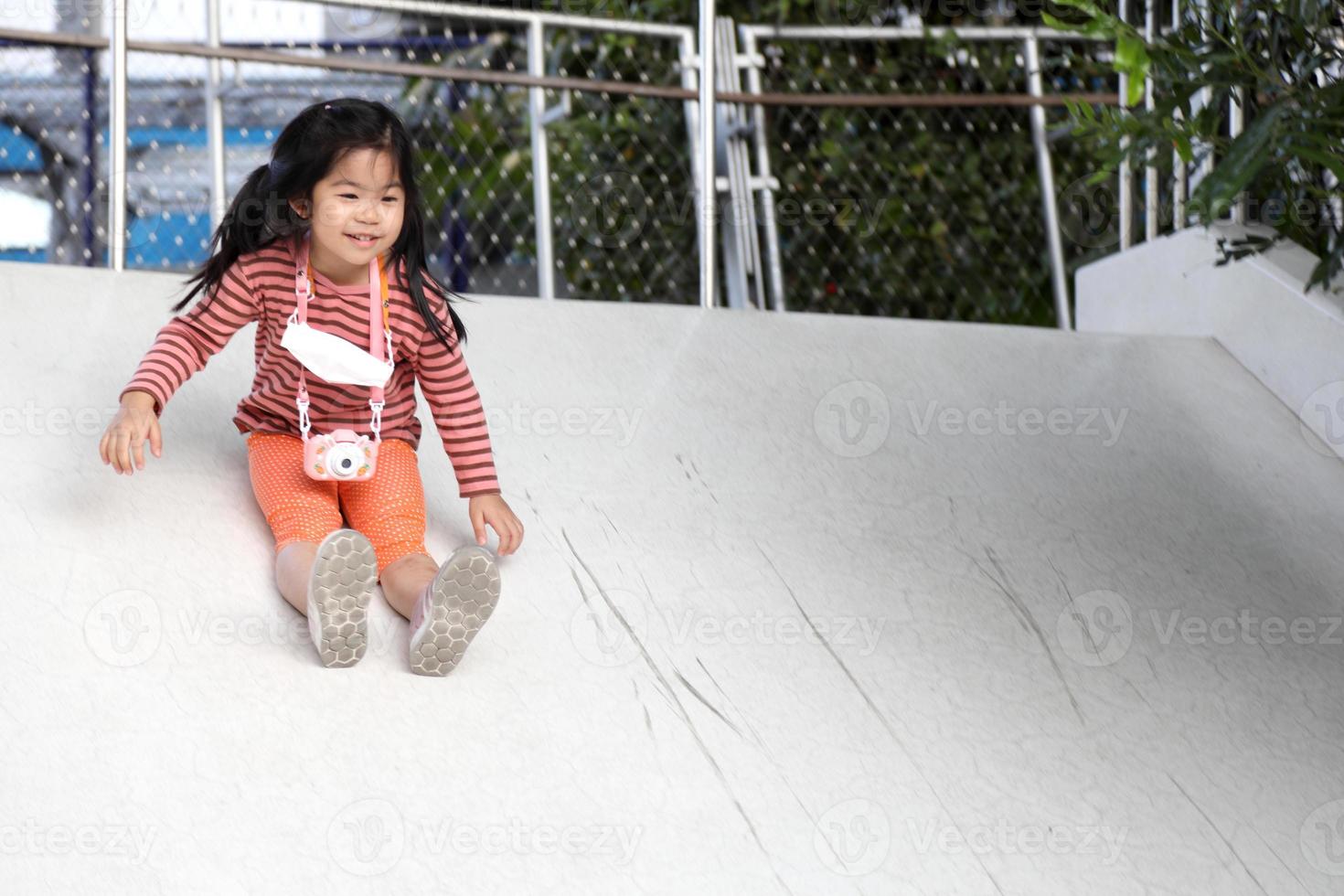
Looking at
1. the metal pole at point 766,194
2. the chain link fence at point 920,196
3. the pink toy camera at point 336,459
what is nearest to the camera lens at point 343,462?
the pink toy camera at point 336,459

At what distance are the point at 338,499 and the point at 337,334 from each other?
238 mm

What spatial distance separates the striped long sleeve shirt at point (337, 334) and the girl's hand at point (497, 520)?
0.02m

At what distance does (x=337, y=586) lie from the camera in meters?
1.68

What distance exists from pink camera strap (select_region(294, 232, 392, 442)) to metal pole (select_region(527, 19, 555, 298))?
246 cm

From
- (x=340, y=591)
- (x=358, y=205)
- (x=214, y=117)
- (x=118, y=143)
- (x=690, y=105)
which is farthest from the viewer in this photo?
(x=690, y=105)

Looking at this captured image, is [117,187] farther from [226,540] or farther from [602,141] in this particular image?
[602,141]

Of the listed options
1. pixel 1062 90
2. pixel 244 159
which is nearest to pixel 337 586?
pixel 244 159

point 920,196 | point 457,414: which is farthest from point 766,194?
point 457,414

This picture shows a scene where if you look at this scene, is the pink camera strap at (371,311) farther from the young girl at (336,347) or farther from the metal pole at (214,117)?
the metal pole at (214,117)

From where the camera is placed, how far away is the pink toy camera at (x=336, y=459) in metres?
1.91

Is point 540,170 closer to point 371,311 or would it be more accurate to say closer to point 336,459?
point 371,311

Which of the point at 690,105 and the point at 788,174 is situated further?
the point at 788,174

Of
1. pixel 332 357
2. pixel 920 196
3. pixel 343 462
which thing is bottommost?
pixel 343 462

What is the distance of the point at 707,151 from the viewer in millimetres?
2975
